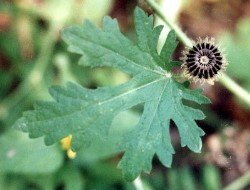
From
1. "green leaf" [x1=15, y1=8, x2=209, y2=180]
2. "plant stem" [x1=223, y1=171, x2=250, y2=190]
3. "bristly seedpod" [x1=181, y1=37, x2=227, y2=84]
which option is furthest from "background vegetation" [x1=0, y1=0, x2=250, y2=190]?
"bristly seedpod" [x1=181, y1=37, x2=227, y2=84]

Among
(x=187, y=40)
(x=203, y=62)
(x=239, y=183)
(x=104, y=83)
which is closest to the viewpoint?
(x=203, y=62)

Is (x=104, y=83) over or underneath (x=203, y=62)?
underneath

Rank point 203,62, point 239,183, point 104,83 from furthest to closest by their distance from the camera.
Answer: point 104,83 → point 239,183 → point 203,62

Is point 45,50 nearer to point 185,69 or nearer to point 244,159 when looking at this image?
point 244,159

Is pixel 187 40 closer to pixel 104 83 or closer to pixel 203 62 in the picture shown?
pixel 203 62

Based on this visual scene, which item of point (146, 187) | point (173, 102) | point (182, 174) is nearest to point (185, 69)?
point (173, 102)

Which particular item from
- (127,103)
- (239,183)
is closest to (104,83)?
(239,183)

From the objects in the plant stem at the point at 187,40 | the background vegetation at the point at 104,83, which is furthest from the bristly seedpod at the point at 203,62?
the background vegetation at the point at 104,83
